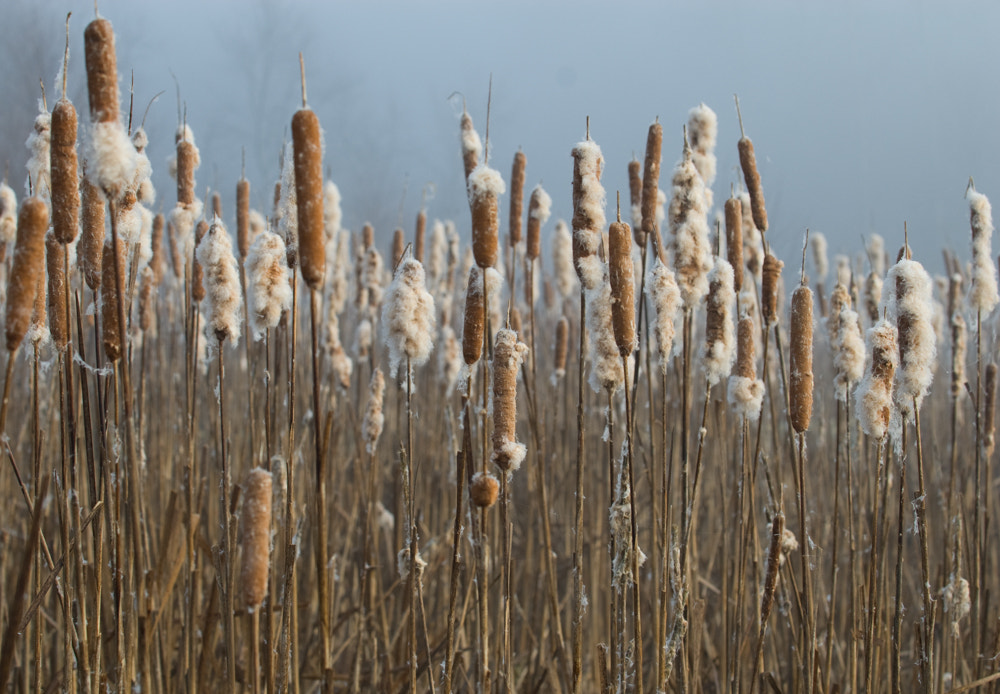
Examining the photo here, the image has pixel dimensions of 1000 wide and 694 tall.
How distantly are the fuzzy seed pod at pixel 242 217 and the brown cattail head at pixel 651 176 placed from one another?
1.05 m

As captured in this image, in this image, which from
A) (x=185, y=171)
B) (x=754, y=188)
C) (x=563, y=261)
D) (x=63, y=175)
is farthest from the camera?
(x=563, y=261)

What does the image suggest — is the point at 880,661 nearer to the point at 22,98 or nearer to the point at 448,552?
the point at 448,552

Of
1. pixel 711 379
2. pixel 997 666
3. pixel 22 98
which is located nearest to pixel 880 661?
pixel 997 666

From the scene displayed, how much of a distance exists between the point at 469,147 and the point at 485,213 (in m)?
0.84

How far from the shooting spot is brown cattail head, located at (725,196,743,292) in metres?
1.66

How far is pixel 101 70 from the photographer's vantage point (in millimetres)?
885

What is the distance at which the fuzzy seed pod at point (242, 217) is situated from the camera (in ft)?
6.45

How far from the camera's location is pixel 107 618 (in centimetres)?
178


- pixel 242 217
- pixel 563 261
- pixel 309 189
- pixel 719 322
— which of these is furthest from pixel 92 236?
pixel 563 261

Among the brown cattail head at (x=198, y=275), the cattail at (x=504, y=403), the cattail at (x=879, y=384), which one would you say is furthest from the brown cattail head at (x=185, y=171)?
the cattail at (x=879, y=384)

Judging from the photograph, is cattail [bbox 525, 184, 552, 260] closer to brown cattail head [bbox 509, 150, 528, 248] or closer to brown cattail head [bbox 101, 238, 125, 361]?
brown cattail head [bbox 509, 150, 528, 248]

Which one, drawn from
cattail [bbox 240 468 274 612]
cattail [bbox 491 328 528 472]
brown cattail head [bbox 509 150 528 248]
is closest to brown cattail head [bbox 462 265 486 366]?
cattail [bbox 491 328 528 472]

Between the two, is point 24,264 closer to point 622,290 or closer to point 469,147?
point 622,290

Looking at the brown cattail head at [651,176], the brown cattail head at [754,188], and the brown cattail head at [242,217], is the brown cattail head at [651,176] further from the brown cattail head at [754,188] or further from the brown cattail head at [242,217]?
the brown cattail head at [242,217]
